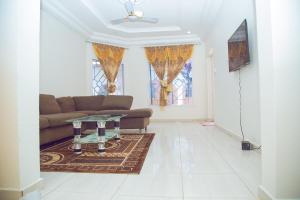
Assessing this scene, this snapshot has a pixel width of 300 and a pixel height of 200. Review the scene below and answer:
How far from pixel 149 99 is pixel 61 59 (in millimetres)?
3184

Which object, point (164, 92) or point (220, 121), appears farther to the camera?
point (164, 92)

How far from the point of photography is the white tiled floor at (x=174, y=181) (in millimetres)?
1611

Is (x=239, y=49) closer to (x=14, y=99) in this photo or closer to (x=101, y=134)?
(x=101, y=134)

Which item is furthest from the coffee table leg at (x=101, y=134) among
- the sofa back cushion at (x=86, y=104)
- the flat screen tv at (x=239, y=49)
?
the sofa back cushion at (x=86, y=104)

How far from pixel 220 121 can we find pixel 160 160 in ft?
9.78

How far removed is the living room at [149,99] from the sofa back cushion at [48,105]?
27 millimetres

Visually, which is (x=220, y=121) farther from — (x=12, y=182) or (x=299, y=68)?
(x=12, y=182)

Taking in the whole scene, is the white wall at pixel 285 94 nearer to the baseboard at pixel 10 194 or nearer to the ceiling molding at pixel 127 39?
the baseboard at pixel 10 194

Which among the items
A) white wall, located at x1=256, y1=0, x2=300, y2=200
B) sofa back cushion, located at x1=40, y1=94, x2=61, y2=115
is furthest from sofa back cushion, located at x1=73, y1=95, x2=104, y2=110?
white wall, located at x1=256, y1=0, x2=300, y2=200

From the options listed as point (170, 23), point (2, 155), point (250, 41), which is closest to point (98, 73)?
point (170, 23)

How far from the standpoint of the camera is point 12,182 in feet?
4.98

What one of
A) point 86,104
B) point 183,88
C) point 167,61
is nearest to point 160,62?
point 167,61

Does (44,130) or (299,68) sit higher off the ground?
(299,68)

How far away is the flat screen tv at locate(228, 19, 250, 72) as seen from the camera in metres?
3.04
